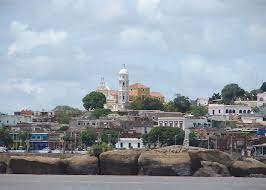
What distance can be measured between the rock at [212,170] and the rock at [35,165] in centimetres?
1203

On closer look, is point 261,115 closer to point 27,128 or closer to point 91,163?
point 27,128

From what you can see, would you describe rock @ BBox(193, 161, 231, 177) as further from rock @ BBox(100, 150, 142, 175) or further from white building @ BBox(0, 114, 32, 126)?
white building @ BBox(0, 114, 32, 126)

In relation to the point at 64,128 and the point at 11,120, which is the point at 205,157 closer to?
the point at 64,128

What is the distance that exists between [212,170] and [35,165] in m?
15.1

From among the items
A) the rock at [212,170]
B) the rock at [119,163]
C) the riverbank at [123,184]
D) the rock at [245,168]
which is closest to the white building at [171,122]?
the rock at [245,168]

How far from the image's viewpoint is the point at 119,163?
95.2 metres

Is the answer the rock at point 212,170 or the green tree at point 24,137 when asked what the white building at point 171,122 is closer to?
the green tree at point 24,137

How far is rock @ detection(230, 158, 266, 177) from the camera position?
3770 inches

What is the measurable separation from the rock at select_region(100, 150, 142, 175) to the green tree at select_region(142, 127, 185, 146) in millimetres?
41311

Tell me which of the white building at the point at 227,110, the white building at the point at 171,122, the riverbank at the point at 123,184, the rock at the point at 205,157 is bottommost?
the riverbank at the point at 123,184

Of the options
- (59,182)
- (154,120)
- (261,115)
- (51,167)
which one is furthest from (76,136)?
(59,182)

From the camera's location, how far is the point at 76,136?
503 ft

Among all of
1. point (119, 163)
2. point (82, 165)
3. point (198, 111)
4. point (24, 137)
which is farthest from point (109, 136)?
point (119, 163)

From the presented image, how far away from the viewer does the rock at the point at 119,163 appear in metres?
95.1
